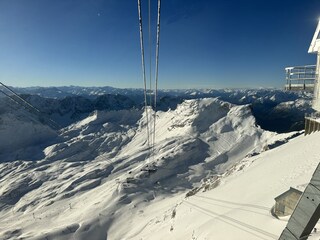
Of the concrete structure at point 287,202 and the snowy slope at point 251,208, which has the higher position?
the concrete structure at point 287,202

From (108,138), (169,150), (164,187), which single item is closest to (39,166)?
(108,138)

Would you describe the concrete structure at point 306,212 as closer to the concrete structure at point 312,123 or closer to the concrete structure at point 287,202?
the concrete structure at point 287,202

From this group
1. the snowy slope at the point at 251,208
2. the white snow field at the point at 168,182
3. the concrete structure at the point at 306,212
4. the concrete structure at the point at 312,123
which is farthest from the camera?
the concrete structure at the point at 312,123

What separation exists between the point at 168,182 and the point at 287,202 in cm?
8296

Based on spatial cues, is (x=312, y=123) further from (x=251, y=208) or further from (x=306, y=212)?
(x=306, y=212)

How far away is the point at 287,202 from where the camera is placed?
60.5 ft

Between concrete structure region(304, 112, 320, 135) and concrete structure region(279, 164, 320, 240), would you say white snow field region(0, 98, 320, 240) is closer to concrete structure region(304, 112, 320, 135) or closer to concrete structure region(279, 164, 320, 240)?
concrete structure region(304, 112, 320, 135)

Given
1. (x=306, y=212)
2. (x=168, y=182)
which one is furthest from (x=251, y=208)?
(x=168, y=182)

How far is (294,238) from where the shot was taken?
18.5 ft

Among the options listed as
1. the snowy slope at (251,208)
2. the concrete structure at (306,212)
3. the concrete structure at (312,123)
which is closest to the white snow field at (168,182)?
the snowy slope at (251,208)

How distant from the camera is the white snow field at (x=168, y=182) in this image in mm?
25797

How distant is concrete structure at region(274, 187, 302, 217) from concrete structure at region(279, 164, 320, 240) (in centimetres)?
1322

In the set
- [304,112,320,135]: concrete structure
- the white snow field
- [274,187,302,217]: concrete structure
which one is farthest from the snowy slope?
[304,112,320,135]: concrete structure

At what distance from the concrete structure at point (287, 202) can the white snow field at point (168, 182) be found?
71cm
